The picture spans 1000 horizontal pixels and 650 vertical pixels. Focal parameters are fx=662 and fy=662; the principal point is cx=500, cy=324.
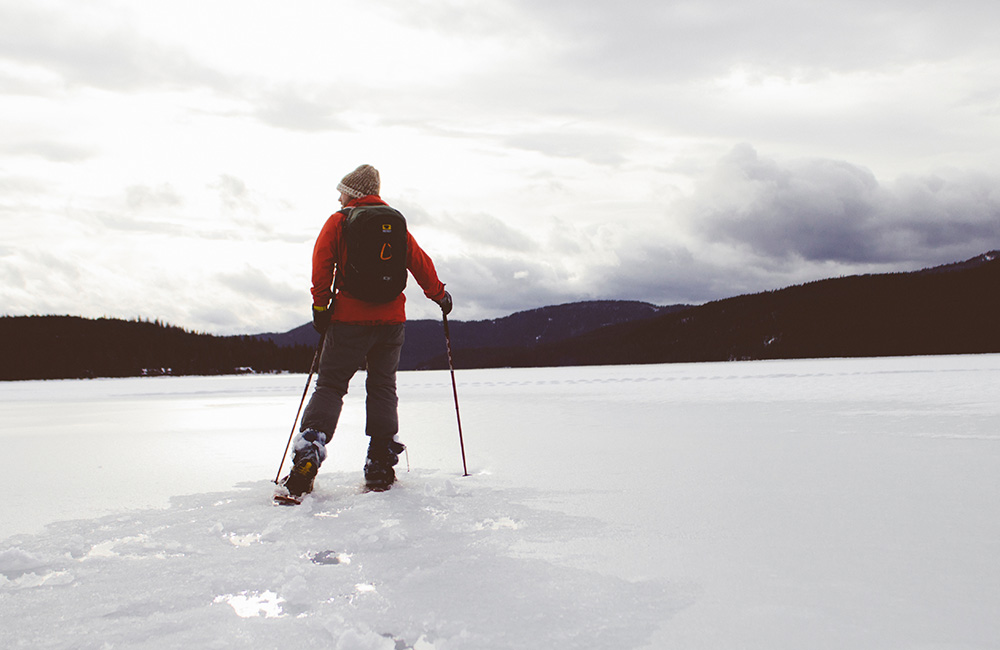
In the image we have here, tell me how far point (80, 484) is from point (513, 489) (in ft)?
10.3

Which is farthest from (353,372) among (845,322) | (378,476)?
(845,322)

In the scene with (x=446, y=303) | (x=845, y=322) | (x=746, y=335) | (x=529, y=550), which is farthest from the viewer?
(x=746, y=335)

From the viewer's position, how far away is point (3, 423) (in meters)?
11.6

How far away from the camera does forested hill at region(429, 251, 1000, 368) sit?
128 metres

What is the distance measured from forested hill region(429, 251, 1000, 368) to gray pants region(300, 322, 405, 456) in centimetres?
13889

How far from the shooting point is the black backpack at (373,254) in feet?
14.9

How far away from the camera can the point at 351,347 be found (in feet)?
15.4

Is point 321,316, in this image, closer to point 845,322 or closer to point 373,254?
point 373,254

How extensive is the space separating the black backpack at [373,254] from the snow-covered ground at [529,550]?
1.38 m

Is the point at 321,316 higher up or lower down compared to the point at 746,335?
lower down

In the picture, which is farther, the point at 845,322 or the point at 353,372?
the point at 845,322

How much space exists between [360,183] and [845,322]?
161253mm

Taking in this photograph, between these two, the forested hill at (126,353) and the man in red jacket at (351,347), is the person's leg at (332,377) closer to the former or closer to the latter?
the man in red jacket at (351,347)

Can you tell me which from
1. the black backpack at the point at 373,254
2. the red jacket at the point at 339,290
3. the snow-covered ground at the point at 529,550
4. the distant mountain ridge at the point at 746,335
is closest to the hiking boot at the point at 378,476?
the snow-covered ground at the point at 529,550
